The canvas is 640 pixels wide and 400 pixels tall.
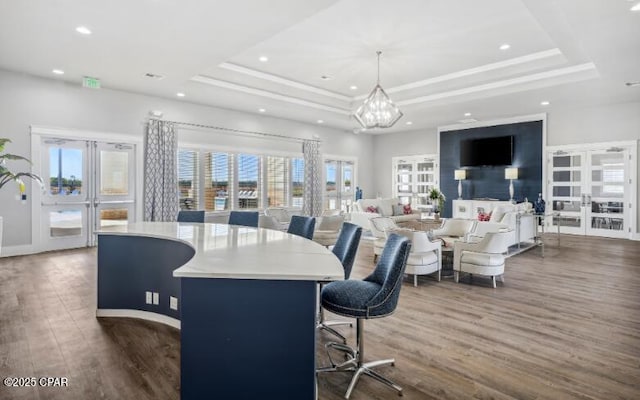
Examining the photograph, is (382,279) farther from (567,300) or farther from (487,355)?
(567,300)

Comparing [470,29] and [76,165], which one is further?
[76,165]

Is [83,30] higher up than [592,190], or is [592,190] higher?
[83,30]

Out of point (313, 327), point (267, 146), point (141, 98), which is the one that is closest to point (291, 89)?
point (267, 146)

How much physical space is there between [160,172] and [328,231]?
13.1 feet

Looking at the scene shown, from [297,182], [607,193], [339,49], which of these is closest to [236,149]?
[297,182]

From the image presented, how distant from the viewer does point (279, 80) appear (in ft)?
26.7

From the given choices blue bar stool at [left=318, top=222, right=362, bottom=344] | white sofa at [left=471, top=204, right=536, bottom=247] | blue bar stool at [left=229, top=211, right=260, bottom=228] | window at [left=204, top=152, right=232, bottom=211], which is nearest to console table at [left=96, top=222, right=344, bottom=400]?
blue bar stool at [left=318, top=222, right=362, bottom=344]

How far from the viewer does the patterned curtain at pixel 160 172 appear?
7875 millimetres

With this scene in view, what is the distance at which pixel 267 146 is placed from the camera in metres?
10.2

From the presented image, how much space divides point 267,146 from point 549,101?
22.9 ft

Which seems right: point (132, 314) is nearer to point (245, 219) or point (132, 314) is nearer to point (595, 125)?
point (245, 219)

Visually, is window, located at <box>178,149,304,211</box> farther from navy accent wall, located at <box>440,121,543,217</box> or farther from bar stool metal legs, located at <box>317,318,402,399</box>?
bar stool metal legs, located at <box>317,318,402,399</box>

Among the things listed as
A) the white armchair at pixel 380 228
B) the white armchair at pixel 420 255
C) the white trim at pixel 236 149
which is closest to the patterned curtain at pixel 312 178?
the white trim at pixel 236 149

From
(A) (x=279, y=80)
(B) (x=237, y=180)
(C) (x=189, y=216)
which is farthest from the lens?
(B) (x=237, y=180)
